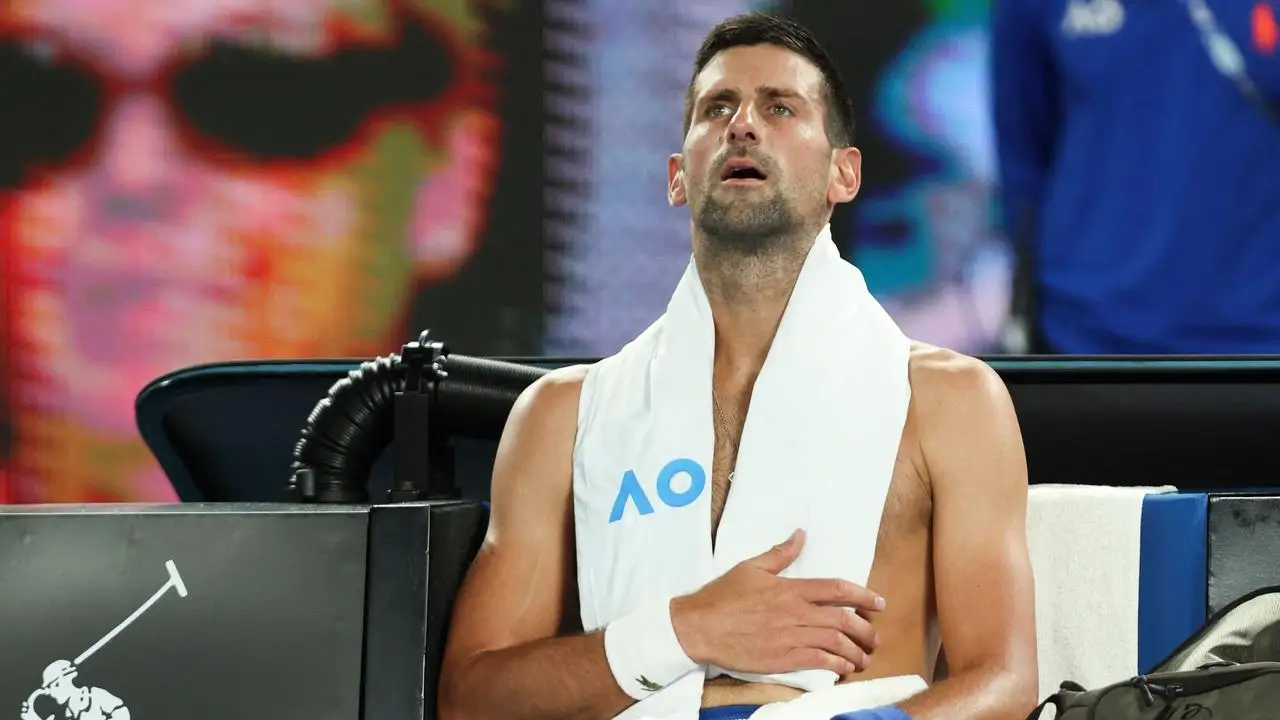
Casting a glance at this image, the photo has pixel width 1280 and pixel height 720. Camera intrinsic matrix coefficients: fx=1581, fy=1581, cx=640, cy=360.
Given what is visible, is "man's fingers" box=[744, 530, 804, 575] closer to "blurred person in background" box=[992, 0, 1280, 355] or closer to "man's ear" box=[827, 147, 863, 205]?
"man's ear" box=[827, 147, 863, 205]

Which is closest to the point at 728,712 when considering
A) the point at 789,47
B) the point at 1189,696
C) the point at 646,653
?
the point at 646,653

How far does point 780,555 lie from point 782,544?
0.02 meters

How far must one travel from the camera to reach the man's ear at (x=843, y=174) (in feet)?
6.05

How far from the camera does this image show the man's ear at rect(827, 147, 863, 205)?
1.84m

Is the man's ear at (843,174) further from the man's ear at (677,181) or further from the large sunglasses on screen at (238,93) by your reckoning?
the large sunglasses on screen at (238,93)

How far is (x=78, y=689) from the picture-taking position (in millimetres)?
1598

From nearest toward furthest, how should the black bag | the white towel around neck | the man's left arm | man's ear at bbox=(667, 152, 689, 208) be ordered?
1. the black bag
2. the man's left arm
3. the white towel around neck
4. man's ear at bbox=(667, 152, 689, 208)

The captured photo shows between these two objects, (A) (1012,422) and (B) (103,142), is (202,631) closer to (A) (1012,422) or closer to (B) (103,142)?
(A) (1012,422)

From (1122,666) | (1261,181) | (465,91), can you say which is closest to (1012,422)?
(1122,666)

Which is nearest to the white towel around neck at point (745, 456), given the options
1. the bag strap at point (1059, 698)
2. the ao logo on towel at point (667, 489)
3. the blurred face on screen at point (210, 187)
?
the ao logo on towel at point (667, 489)

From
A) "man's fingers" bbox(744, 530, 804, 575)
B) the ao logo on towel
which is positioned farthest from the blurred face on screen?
"man's fingers" bbox(744, 530, 804, 575)

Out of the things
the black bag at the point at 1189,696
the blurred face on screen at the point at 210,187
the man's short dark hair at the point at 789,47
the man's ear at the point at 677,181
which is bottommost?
the black bag at the point at 1189,696

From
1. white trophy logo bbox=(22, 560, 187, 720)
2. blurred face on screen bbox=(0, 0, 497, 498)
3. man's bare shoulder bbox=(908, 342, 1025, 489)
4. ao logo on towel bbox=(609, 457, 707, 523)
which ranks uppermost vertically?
blurred face on screen bbox=(0, 0, 497, 498)

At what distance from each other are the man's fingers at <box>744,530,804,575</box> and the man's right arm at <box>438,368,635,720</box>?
0.18 m
